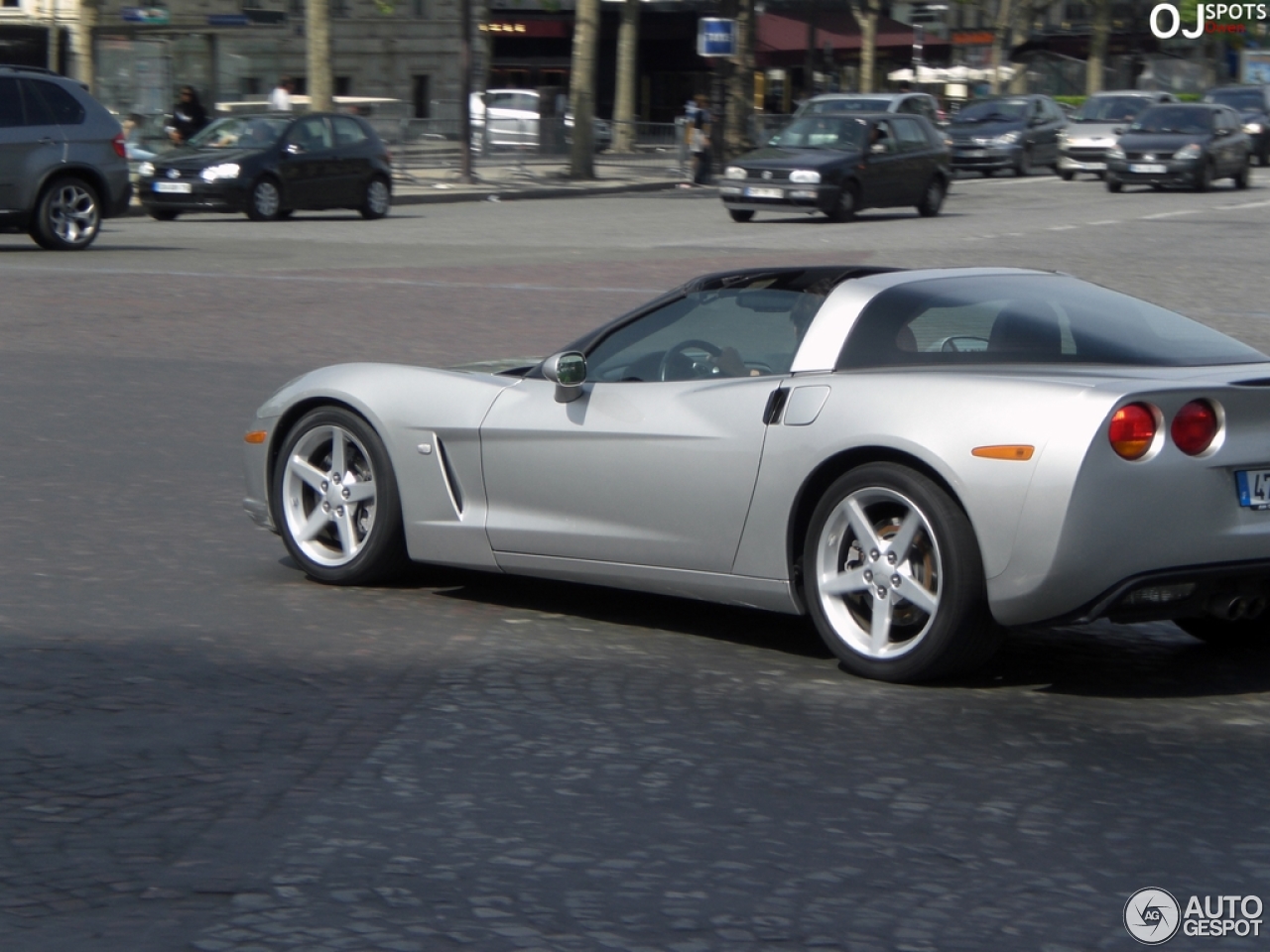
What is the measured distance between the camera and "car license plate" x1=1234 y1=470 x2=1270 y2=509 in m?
5.48

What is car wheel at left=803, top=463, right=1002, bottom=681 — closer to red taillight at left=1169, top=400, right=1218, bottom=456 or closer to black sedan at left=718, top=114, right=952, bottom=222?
red taillight at left=1169, top=400, right=1218, bottom=456

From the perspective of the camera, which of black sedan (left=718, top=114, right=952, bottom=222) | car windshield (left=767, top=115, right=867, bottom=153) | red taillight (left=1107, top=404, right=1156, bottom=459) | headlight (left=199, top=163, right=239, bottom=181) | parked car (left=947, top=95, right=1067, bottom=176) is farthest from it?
parked car (left=947, top=95, right=1067, bottom=176)

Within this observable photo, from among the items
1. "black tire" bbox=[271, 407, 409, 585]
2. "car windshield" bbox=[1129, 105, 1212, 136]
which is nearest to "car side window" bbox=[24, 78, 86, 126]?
"black tire" bbox=[271, 407, 409, 585]

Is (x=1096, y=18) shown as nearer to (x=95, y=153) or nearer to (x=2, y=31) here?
(x=2, y=31)

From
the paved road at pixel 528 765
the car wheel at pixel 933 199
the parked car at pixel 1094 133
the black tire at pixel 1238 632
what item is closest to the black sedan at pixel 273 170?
the car wheel at pixel 933 199

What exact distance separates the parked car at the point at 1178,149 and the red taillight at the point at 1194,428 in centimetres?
3352

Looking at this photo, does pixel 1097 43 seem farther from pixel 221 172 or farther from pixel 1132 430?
pixel 1132 430

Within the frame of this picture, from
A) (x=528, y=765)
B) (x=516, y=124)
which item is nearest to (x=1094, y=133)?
(x=516, y=124)

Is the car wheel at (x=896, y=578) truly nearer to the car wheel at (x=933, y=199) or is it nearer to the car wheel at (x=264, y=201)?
the car wheel at (x=264, y=201)

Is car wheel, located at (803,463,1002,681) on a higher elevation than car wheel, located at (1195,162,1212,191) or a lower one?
higher

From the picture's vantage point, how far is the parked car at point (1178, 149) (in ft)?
124

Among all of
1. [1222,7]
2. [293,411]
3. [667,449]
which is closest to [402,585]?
[293,411]

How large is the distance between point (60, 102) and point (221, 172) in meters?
6.80

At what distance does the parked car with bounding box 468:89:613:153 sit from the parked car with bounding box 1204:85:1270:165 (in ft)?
52.0
